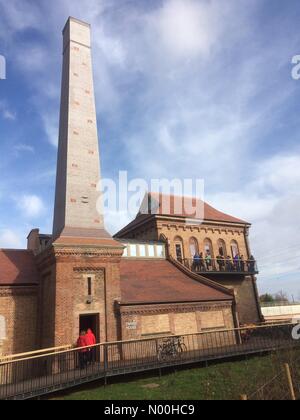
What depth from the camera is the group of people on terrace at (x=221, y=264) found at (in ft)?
88.2

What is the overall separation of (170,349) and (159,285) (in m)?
5.22

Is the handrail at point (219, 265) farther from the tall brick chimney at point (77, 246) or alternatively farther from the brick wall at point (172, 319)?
the tall brick chimney at point (77, 246)

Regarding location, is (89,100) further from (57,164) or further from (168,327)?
(168,327)

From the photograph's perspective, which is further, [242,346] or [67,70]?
[67,70]

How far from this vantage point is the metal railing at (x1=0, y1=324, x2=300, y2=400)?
38.1 ft

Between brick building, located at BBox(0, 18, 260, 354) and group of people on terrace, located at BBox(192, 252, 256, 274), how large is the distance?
152 inches

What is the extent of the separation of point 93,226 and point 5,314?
5986mm

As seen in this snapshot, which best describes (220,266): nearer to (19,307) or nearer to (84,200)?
(84,200)

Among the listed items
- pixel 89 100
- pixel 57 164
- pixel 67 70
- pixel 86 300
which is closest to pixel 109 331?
pixel 86 300

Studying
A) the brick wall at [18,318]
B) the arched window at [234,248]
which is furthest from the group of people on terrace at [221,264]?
the brick wall at [18,318]

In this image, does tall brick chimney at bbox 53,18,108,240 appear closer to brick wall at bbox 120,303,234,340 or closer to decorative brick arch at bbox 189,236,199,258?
brick wall at bbox 120,303,234,340
